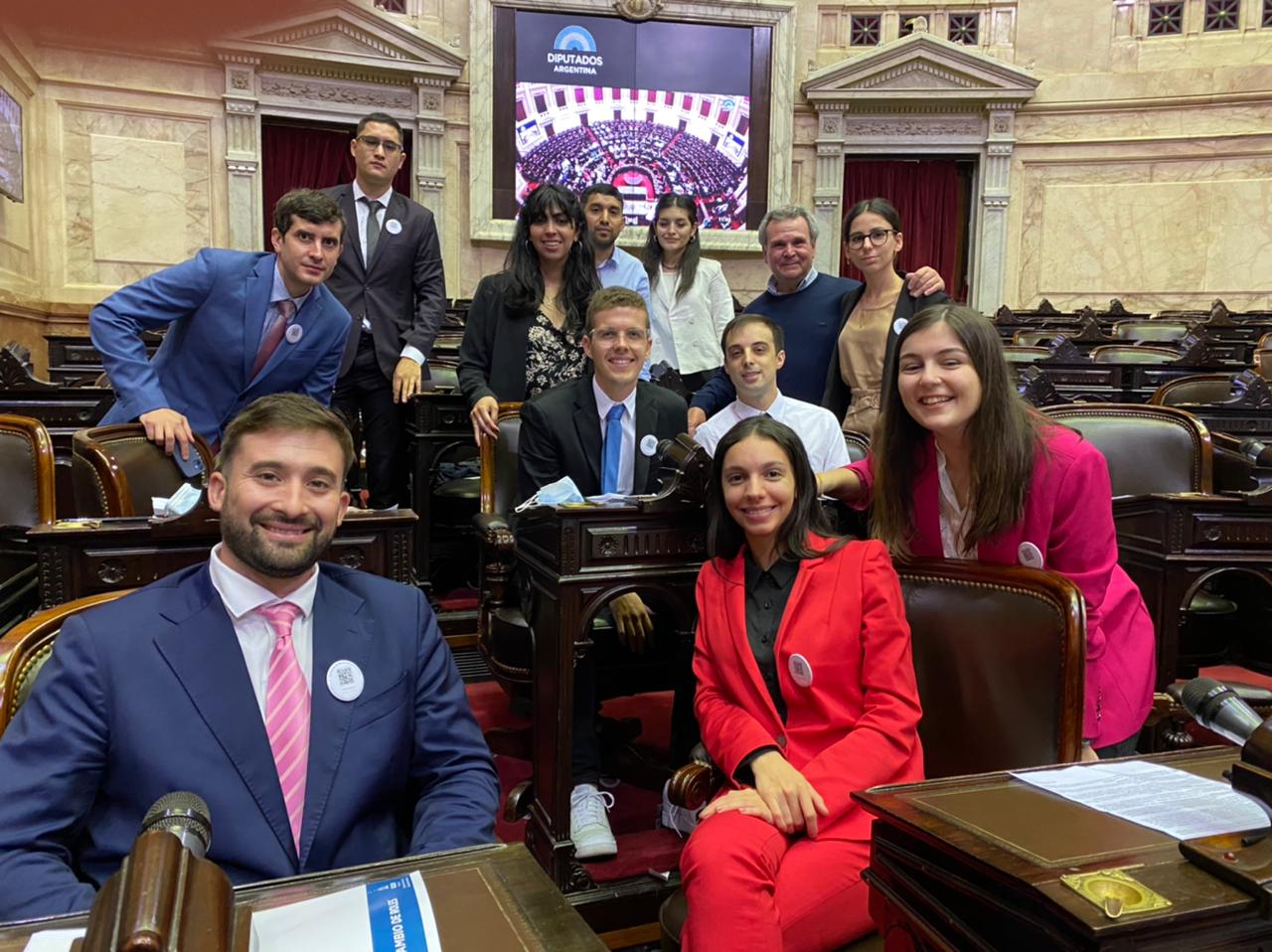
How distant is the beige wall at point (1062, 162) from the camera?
28.4 feet

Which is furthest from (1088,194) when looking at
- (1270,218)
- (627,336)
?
(627,336)

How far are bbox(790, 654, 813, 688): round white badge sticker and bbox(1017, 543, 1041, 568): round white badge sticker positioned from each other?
46 centimetres

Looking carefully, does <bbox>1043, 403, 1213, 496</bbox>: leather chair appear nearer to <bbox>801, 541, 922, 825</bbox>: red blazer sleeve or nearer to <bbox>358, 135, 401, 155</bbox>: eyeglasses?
<bbox>801, 541, 922, 825</bbox>: red blazer sleeve

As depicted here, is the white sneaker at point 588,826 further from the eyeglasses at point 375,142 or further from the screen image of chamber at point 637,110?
the screen image of chamber at point 637,110

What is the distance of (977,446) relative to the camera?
1811 mm

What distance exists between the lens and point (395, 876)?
3.12ft

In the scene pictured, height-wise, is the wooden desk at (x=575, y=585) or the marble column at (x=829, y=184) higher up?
the marble column at (x=829, y=184)

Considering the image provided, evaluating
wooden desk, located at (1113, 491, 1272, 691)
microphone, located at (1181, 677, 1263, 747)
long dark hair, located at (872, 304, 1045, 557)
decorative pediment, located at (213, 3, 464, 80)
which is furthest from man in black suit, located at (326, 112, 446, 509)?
decorative pediment, located at (213, 3, 464, 80)

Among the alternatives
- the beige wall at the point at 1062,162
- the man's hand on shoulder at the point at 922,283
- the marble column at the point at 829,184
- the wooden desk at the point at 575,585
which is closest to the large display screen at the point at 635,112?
the beige wall at the point at 1062,162

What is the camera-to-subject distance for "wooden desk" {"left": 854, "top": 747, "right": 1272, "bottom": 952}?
0.88m

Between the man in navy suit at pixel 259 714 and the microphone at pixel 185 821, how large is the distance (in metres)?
0.47

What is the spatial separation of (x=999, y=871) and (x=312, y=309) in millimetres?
2425

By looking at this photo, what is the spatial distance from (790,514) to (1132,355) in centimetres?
491

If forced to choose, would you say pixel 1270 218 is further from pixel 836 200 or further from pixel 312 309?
pixel 312 309
